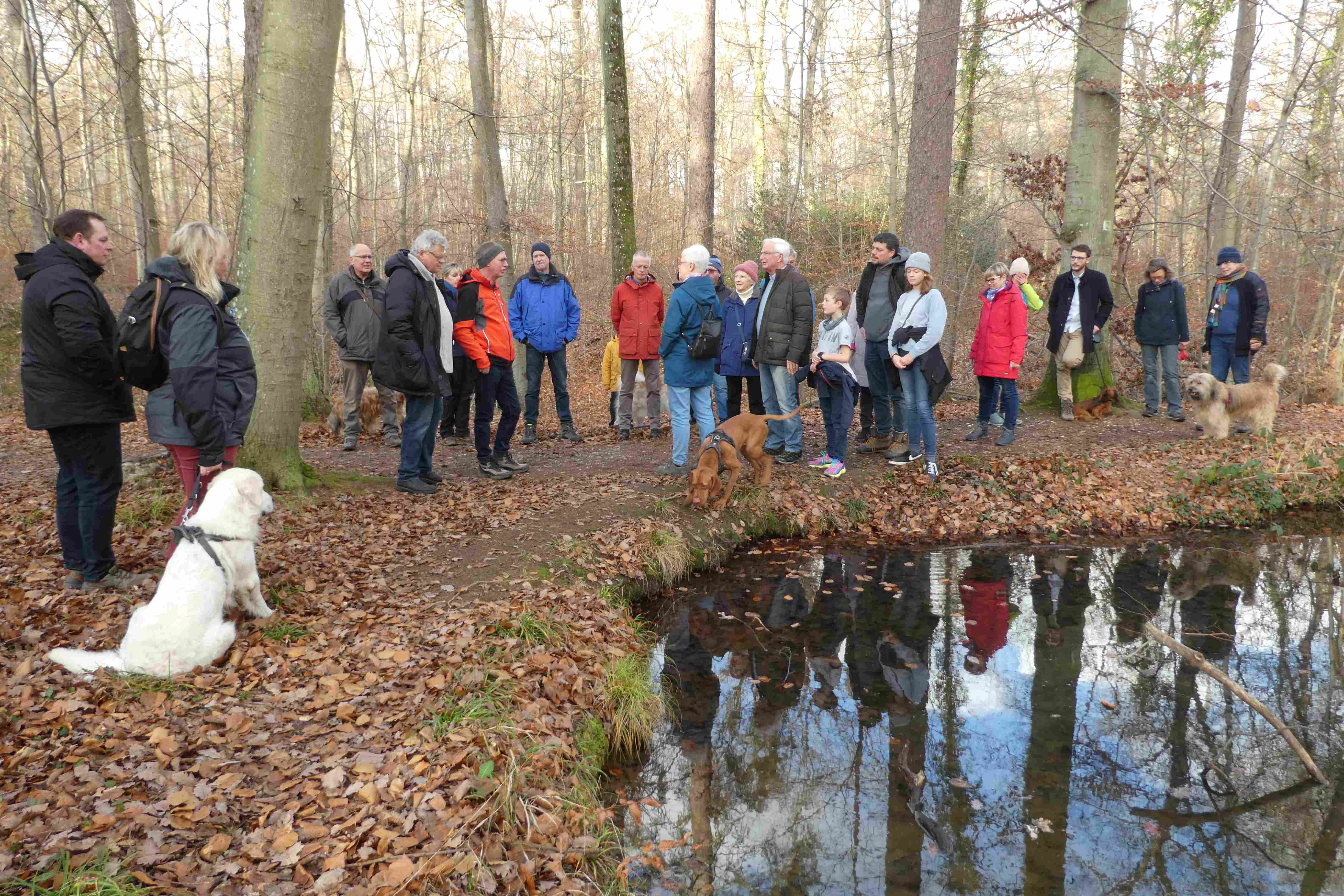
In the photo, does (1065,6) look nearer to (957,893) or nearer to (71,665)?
(957,893)

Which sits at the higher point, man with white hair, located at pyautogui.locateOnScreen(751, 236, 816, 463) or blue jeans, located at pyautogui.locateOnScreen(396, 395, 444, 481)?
man with white hair, located at pyautogui.locateOnScreen(751, 236, 816, 463)

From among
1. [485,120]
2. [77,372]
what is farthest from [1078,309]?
[77,372]

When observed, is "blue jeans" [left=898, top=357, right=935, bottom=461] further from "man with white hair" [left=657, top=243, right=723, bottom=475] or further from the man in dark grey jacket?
the man in dark grey jacket

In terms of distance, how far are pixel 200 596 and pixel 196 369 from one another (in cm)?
123

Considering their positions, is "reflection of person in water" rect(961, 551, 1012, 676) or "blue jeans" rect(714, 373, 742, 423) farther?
"blue jeans" rect(714, 373, 742, 423)

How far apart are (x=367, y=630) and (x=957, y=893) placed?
131 inches

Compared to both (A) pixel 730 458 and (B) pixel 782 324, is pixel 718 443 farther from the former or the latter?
(B) pixel 782 324

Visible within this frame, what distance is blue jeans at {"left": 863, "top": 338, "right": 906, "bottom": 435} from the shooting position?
827cm

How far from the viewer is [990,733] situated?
4516 millimetres

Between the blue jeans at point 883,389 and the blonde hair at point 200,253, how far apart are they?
19.2 feet

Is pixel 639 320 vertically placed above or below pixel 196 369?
above

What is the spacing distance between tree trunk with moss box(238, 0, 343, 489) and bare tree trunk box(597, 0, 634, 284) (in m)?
5.16

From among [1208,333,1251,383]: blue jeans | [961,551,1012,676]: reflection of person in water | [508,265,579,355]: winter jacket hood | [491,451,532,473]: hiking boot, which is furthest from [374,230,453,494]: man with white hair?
[1208,333,1251,383]: blue jeans

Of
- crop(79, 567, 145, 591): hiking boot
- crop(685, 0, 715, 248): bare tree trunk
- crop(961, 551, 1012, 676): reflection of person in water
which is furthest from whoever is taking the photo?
crop(685, 0, 715, 248): bare tree trunk
